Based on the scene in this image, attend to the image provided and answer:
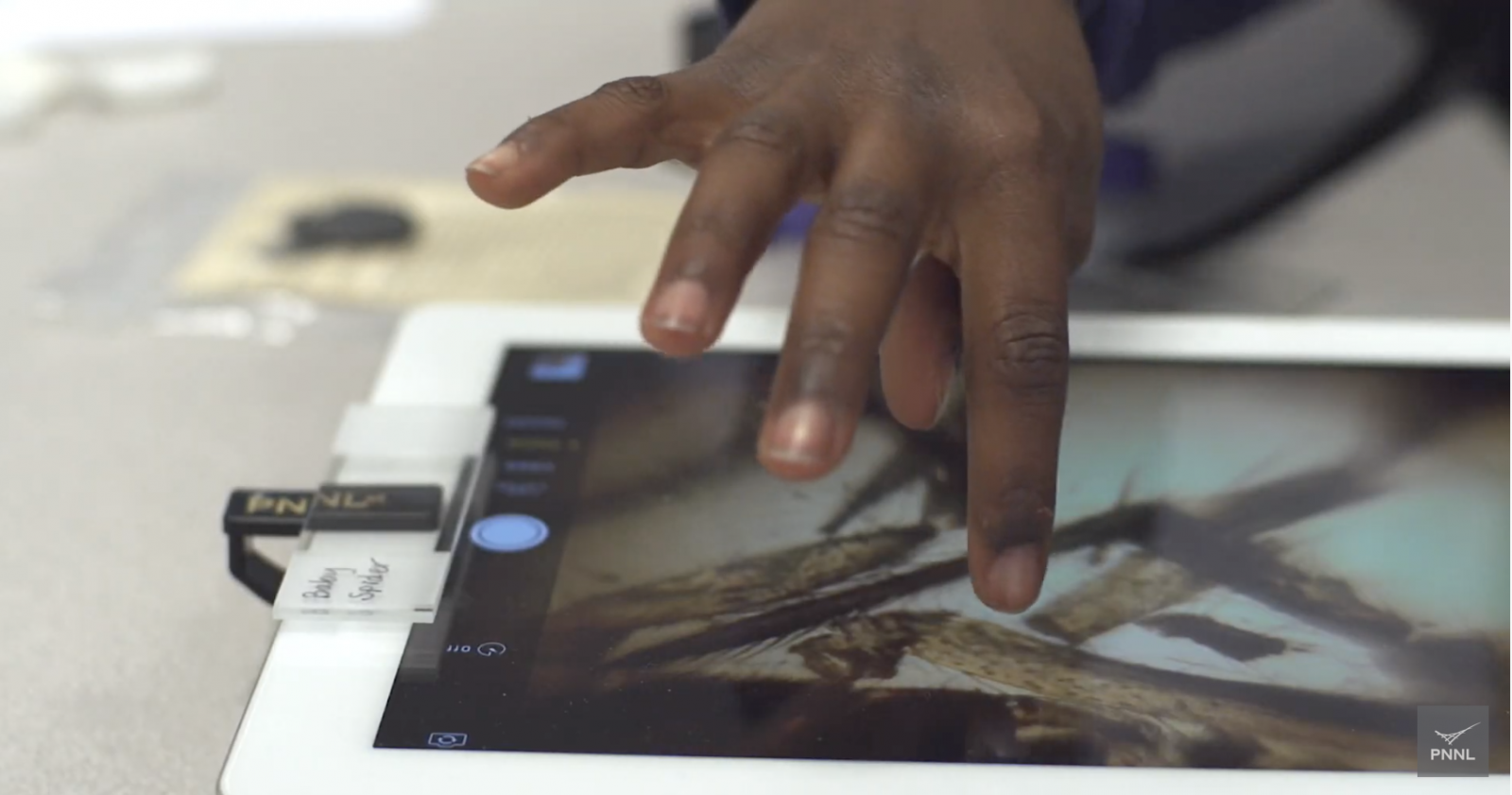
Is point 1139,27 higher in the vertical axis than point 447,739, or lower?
higher

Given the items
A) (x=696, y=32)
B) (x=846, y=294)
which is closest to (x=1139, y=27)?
(x=696, y=32)

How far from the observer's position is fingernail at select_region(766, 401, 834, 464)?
27 centimetres

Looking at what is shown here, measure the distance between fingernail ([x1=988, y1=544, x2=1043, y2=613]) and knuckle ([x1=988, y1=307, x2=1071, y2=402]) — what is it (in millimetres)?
34

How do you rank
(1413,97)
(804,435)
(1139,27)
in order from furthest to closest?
(1413,97), (1139,27), (804,435)

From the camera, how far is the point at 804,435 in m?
0.27

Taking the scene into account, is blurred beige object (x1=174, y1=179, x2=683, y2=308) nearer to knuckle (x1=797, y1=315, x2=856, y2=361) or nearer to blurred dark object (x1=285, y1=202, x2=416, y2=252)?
blurred dark object (x1=285, y1=202, x2=416, y2=252)

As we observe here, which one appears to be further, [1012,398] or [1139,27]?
[1139,27]

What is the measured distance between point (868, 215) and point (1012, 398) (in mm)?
52

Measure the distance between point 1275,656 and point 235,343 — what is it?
0.42 meters

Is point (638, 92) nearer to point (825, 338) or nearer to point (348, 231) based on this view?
point (825, 338)

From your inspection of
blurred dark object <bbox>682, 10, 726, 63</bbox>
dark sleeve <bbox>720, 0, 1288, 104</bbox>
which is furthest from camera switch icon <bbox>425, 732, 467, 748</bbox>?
blurred dark object <bbox>682, 10, 726, 63</bbox>

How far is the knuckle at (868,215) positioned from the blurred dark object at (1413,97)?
1.03ft

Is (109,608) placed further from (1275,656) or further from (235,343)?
(1275,656)

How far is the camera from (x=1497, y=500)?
396 millimetres
